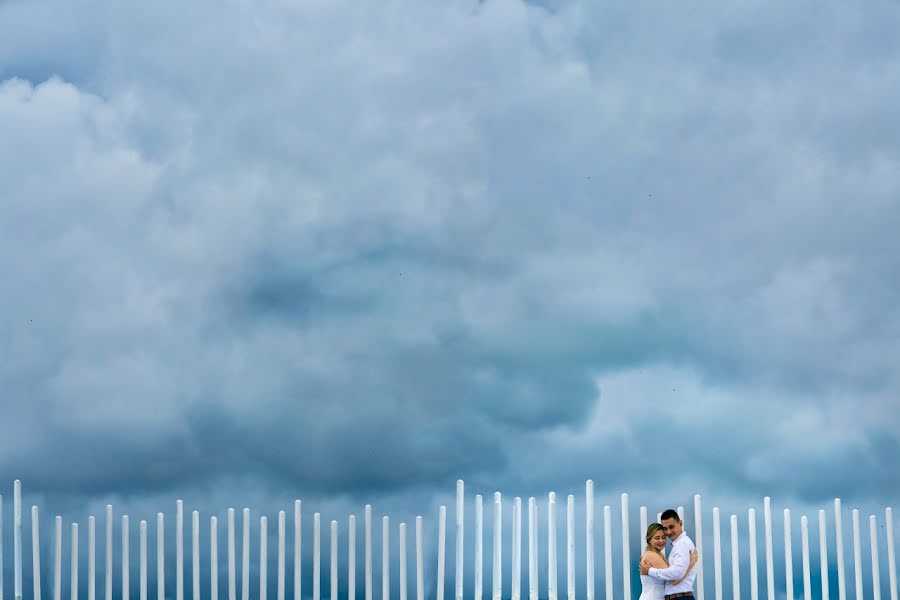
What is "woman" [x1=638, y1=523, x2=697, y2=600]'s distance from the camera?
14.1m

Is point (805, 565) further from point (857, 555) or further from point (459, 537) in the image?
point (459, 537)

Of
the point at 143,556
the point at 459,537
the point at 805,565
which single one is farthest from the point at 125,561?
the point at 805,565

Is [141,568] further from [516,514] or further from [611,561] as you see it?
[611,561]

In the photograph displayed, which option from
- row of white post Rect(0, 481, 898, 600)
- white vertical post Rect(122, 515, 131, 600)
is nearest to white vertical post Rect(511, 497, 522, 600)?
row of white post Rect(0, 481, 898, 600)

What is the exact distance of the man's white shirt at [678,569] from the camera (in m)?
13.8

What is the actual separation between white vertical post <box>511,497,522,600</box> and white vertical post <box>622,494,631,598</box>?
1.24 meters

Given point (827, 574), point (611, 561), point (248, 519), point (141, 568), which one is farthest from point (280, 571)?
point (827, 574)

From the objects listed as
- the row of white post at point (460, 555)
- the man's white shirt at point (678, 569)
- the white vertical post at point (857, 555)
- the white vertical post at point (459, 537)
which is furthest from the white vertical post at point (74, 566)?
the white vertical post at point (857, 555)

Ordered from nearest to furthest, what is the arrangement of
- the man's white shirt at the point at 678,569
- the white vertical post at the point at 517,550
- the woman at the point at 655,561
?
the man's white shirt at the point at 678,569, the woman at the point at 655,561, the white vertical post at the point at 517,550

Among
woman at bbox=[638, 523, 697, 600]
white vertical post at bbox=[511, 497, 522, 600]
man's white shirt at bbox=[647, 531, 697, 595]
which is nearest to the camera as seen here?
man's white shirt at bbox=[647, 531, 697, 595]

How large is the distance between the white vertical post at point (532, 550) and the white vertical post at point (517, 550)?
12 centimetres

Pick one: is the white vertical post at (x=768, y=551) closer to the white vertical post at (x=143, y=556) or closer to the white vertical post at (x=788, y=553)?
the white vertical post at (x=788, y=553)

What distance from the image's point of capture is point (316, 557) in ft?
52.4

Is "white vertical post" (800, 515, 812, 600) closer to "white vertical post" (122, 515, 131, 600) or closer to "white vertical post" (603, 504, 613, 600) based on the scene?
"white vertical post" (603, 504, 613, 600)
